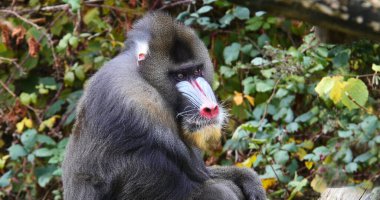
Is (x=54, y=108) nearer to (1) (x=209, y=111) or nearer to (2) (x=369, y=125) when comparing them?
(2) (x=369, y=125)

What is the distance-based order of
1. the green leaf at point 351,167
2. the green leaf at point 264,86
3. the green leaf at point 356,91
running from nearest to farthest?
the green leaf at point 356,91
the green leaf at point 351,167
the green leaf at point 264,86

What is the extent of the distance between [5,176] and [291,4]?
532 centimetres

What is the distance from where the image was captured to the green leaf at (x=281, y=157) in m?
5.28

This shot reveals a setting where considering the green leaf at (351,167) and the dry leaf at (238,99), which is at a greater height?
the dry leaf at (238,99)

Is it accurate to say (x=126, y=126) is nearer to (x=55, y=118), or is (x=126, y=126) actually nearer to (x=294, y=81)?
(x=294, y=81)

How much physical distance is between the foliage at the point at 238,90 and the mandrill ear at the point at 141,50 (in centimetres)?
132

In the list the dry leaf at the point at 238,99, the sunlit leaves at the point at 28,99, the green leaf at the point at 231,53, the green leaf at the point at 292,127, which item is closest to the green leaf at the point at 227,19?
the green leaf at the point at 231,53

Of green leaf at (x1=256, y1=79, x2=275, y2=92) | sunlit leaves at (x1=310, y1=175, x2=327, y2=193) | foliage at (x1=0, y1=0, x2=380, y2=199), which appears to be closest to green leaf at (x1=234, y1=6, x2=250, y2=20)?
foliage at (x1=0, y1=0, x2=380, y2=199)

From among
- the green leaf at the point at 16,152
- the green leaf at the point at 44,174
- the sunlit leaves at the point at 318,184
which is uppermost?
the green leaf at the point at 16,152

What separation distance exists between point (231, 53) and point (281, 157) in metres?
1.32

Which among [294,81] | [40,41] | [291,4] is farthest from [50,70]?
[291,4]

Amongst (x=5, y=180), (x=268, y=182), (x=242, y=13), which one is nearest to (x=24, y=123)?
(x=5, y=180)

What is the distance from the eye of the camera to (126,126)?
375 centimetres

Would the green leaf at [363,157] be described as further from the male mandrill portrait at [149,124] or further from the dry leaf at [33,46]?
the dry leaf at [33,46]
